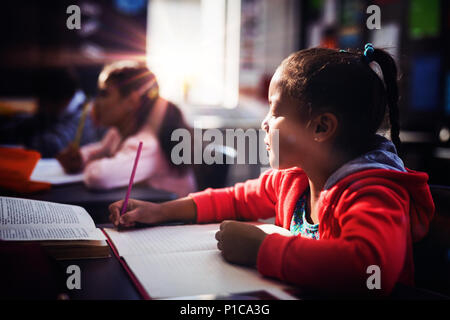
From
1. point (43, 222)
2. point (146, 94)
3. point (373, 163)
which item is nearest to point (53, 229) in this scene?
point (43, 222)

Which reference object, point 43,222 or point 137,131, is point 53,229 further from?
point 137,131

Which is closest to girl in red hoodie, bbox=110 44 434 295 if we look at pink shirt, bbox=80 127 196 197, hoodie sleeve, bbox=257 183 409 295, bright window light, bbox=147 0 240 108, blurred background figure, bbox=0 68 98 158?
hoodie sleeve, bbox=257 183 409 295

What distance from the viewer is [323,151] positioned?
2.61 feet

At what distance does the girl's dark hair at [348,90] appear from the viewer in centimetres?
75

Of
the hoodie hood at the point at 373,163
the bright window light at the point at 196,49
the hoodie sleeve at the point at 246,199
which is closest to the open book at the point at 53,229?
the hoodie sleeve at the point at 246,199

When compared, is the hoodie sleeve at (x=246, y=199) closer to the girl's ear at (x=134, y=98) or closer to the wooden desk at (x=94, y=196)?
the wooden desk at (x=94, y=196)

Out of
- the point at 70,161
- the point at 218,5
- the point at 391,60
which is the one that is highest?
the point at 218,5

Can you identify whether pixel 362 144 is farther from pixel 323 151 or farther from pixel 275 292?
pixel 275 292

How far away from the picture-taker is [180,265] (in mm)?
627

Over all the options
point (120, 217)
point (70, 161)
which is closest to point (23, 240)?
point (120, 217)

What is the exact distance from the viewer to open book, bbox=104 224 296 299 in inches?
21.8

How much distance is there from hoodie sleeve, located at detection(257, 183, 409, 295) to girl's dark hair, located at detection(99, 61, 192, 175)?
103 cm

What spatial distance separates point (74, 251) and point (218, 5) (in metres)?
3.92

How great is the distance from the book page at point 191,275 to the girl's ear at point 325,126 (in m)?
0.28
